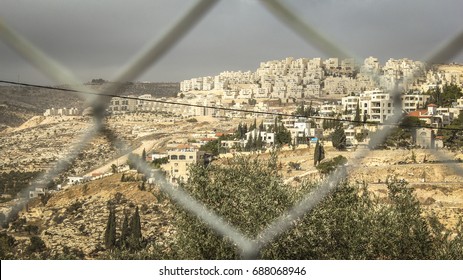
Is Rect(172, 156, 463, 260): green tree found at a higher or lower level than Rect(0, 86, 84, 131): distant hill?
lower

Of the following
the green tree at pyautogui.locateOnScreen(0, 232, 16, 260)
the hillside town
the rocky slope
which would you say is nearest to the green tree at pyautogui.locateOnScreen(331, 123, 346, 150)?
the hillside town

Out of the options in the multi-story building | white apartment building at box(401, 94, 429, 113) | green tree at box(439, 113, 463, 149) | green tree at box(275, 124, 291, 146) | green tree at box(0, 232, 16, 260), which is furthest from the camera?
green tree at box(275, 124, 291, 146)

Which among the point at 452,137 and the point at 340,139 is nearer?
the point at 452,137

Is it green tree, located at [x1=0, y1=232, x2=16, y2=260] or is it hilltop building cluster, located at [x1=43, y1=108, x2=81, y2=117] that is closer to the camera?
hilltop building cluster, located at [x1=43, y1=108, x2=81, y2=117]

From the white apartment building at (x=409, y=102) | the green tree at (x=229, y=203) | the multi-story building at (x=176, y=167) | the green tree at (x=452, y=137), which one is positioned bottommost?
the green tree at (x=229, y=203)

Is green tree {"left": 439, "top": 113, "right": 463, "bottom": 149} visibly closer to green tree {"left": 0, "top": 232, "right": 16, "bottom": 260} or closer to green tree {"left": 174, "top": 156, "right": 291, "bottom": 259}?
green tree {"left": 174, "top": 156, "right": 291, "bottom": 259}

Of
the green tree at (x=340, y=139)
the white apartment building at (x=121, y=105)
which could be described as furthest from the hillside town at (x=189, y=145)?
the green tree at (x=340, y=139)

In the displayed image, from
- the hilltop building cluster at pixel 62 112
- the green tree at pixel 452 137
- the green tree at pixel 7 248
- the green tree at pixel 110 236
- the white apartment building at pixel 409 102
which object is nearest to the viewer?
the white apartment building at pixel 409 102

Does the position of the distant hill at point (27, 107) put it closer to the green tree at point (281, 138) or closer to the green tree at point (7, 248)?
the green tree at point (7, 248)

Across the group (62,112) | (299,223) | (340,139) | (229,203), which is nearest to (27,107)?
(62,112)

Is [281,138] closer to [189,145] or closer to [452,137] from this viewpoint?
[189,145]
